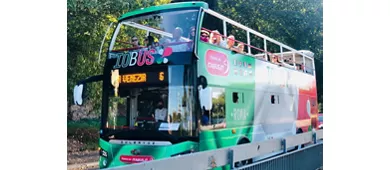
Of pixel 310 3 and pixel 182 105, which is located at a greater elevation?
pixel 310 3

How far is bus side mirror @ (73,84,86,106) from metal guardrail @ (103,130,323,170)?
0.71 m

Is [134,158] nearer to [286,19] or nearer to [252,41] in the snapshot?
[252,41]

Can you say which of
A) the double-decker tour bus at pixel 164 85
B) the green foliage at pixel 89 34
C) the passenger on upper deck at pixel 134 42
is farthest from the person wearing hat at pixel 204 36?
the passenger on upper deck at pixel 134 42

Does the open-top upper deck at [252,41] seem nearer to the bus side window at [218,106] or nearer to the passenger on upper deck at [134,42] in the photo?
the passenger on upper deck at [134,42]

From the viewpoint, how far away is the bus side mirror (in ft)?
8.14

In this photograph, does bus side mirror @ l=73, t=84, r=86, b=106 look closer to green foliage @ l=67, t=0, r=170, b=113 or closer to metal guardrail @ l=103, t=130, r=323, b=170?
green foliage @ l=67, t=0, r=170, b=113

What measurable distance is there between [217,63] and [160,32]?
630mm

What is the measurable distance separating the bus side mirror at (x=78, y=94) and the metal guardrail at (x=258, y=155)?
0.71 metres

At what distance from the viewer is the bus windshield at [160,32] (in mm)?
3016

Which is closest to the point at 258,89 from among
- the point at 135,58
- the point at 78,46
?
the point at 135,58

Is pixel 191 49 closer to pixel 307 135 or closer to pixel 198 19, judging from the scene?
pixel 198 19

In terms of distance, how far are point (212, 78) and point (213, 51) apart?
0.24m

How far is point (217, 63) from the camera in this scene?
3420 millimetres

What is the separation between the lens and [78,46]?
8.35 feet
